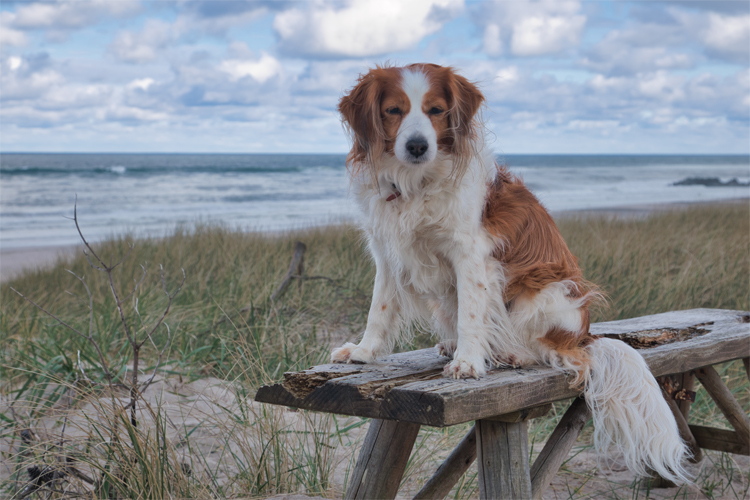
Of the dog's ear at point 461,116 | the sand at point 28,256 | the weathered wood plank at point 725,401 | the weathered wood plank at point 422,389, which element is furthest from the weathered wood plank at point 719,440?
the sand at point 28,256

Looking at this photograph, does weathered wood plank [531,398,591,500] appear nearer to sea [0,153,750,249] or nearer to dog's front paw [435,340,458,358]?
dog's front paw [435,340,458,358]

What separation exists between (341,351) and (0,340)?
126 inches

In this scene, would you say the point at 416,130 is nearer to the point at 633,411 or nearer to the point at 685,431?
the point at 633,411

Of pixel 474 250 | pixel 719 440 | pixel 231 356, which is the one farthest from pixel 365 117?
pixel 719 440

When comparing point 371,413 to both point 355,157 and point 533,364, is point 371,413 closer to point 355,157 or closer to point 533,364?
point 533,364

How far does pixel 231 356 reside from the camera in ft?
13.0

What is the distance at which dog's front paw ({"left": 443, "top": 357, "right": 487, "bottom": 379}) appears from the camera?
7.54ft

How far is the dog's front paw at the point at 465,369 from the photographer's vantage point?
230 cm

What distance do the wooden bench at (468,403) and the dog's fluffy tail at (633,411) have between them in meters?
0.12

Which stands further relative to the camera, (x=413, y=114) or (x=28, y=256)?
(x=28, y=256)

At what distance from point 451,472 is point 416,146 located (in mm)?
1415

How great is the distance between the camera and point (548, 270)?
2.53 m

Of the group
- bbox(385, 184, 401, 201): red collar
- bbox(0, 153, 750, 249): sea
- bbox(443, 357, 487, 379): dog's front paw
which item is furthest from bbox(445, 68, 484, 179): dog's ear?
bbox(0, 153, 750, 249): sea

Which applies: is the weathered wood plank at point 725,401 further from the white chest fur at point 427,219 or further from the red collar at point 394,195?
the red collar at point 394,195
